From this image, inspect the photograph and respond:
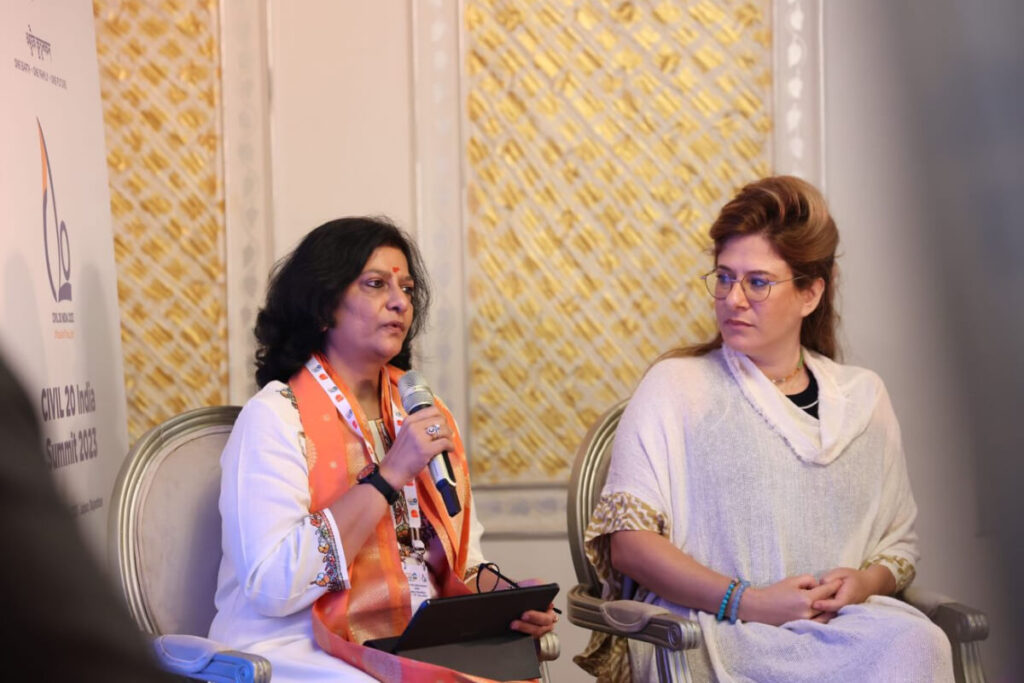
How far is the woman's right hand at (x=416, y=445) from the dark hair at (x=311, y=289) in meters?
0.40

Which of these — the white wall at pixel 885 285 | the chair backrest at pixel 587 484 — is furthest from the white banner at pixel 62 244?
the white wall at pixel 885 285

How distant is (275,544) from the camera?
2090 mm

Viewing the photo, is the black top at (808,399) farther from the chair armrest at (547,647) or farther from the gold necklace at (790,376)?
the chair armrest at (547,647)

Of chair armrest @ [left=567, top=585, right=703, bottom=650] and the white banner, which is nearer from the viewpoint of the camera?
chair armrest @ [left=567, top=585, right=703, bottom=650]

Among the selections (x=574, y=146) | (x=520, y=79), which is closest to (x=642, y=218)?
(x=574, y=146)

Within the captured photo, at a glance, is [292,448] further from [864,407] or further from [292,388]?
[864,407]

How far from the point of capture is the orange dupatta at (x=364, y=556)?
2.03 m

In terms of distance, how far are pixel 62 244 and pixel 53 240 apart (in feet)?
0.16

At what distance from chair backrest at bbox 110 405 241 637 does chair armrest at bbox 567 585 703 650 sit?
0.80 m

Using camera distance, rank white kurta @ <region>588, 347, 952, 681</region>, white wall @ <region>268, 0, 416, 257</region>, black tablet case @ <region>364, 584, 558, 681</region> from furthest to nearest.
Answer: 1. white wall @ <region>268, 0, 416, 257</region>
2. white kurta @ <region>588, 347, 952, 681</region>
3. black tablet case @ <region>364, 584, 558, 681</region>

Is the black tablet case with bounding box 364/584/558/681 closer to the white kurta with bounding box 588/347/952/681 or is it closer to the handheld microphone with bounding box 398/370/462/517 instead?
the handheld microphone with bounding box 398/370/462/517

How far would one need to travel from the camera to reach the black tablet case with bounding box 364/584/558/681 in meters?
1.99

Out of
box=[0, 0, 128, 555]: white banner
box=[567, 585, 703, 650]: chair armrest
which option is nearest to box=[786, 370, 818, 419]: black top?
box=[567, 585, 703, 650]: chair armrest

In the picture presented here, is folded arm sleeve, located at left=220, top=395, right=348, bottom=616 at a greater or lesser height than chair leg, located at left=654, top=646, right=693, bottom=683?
greater
